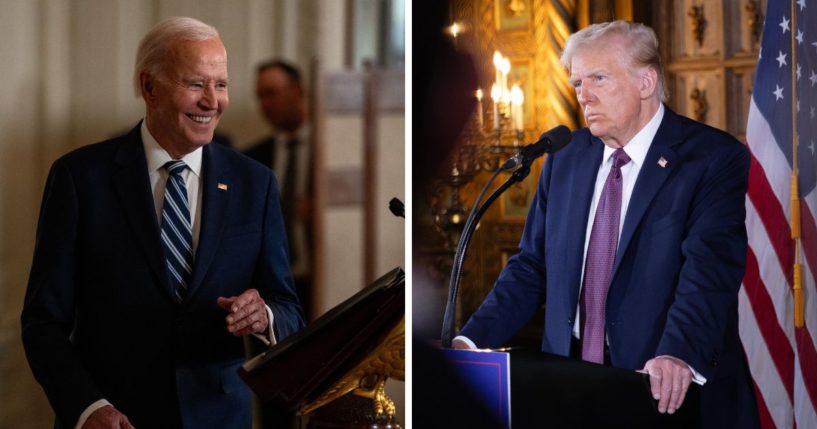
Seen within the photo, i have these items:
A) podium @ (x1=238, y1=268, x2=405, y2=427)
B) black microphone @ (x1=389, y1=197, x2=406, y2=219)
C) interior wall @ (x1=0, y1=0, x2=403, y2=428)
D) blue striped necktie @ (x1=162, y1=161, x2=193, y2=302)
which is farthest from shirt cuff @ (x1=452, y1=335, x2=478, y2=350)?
interior wall @ (x1=0, y1=0, x2=403, y2=428)

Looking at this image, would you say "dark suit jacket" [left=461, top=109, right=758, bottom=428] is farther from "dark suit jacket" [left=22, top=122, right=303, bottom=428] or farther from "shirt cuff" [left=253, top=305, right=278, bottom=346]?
"dark suit jacket" [left=22, top=122, right=303, bottom=428]

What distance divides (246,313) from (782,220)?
71.2 inches

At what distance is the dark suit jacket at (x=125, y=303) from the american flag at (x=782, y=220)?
5.65 feet

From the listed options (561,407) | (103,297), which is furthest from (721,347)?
(103,297)

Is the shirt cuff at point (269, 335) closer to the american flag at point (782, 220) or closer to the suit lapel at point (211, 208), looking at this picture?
the suit lapel at point (211, 208)

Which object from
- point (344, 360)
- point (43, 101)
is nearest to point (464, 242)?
point (344, 360)

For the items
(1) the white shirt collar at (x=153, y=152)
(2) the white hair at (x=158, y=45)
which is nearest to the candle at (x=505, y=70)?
(2) the white hair at (x=158, y=45)

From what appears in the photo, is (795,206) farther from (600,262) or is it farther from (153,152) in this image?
(153,152)

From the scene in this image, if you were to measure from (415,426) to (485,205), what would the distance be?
0.88 meters

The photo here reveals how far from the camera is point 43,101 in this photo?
3168 mm

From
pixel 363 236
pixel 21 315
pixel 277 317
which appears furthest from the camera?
pixel 363 236

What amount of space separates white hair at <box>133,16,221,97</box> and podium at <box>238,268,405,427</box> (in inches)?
38.7

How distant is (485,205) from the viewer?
3.63 meters

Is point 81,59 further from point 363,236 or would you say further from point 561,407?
point 561,407
